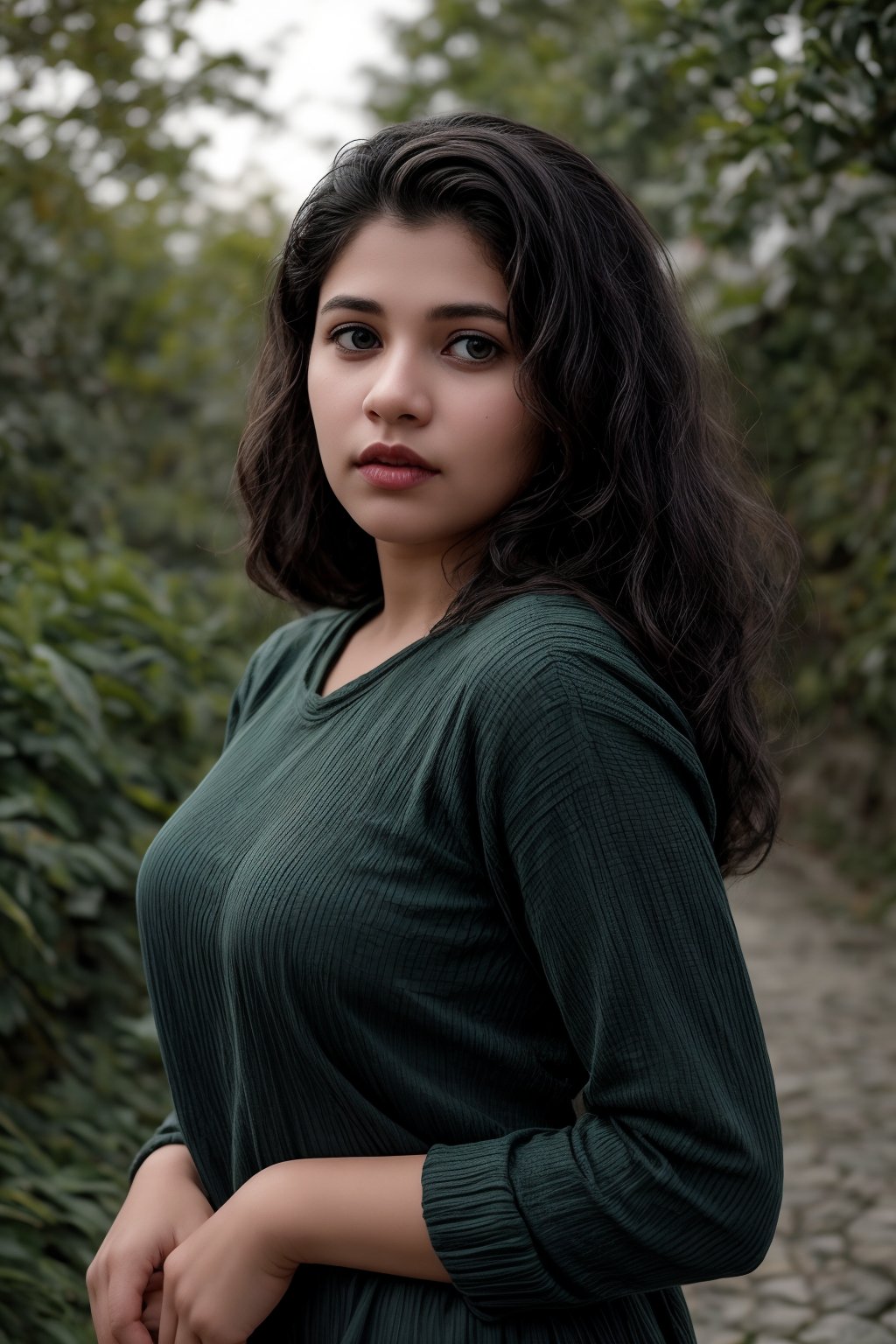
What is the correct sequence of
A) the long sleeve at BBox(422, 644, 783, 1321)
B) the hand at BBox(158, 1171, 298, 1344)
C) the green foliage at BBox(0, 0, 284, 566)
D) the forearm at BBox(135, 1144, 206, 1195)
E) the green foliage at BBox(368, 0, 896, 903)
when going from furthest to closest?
the green foliage at BBox(0, 0, 284, 566) → the green foliage at BBox(368, 0, 896, 903) → the forearm at BBox(135, 1144, 206, 1195) → the hand at BBox(158, 1171, 298, 1344) → the long sleeve at BBox(422, 644, 783, 1321)

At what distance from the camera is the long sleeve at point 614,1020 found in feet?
3.27

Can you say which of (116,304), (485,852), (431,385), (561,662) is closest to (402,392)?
(431,385)

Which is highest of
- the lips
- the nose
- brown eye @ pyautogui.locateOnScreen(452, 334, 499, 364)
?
brown eye @ pyautogui.locateOnScreen(452, 334, 499, 364)

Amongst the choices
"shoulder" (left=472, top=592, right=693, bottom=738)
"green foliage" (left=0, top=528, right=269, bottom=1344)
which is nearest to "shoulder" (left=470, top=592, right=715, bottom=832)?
"shoulder" (left=472, top=592, right=693, bottom=738)

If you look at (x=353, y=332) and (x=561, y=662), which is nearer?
(x=561, y=662)

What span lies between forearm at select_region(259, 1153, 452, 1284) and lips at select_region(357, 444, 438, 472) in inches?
23.6

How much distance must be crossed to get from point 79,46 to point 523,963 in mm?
3189

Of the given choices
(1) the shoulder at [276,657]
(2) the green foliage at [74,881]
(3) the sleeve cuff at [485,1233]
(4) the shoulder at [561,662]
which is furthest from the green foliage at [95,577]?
(3) the sleeve cuff at [485,1233]

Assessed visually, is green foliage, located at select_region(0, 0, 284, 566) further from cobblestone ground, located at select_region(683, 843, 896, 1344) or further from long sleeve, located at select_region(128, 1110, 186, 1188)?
cobblestone ground, located at select_region(683, 843, 896, 1344)

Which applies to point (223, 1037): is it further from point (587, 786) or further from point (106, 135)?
point (106, 135)

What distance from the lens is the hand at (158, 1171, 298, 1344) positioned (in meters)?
1.12

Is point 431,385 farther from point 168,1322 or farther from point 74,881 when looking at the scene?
point 74,881

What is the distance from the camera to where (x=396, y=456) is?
3.97 ft

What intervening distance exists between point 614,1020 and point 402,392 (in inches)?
22.4
